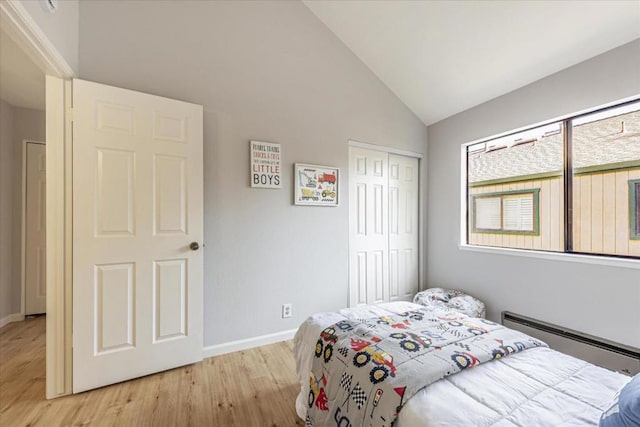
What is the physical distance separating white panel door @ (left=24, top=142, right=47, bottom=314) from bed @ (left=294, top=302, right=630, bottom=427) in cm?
354

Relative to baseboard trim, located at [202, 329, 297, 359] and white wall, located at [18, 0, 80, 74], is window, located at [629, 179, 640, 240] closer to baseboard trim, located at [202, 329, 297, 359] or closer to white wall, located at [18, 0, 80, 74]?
baseboard trim, located at [202, 329, 297, 359]

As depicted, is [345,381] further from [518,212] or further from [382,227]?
[518,212]

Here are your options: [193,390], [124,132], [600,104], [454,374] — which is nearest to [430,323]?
[454,374]

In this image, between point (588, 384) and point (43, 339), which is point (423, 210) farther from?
point (43, 339)

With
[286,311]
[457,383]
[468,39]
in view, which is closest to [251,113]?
[286,311]

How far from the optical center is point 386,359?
108cm

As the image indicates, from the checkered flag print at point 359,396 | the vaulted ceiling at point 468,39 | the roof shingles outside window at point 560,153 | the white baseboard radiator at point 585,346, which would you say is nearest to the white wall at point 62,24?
the vaulted ceiling at point 468,39

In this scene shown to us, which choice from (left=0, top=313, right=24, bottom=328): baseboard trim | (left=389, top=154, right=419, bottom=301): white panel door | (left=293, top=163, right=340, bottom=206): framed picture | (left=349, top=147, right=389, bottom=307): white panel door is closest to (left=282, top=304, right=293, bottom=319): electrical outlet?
(left=349, top=147, right=389, bottom=307): white panel door

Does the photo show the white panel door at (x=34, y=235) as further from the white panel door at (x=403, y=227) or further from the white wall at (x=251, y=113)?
the white panel door at (x=403, y=227)

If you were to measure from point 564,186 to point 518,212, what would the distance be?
43 centimetres

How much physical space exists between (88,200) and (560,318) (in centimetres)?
361

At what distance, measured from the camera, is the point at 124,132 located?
6.14 ft

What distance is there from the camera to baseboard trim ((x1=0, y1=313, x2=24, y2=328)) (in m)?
2.85

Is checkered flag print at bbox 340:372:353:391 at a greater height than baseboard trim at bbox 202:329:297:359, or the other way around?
checkered flag print at bbox 340:372:353:391
